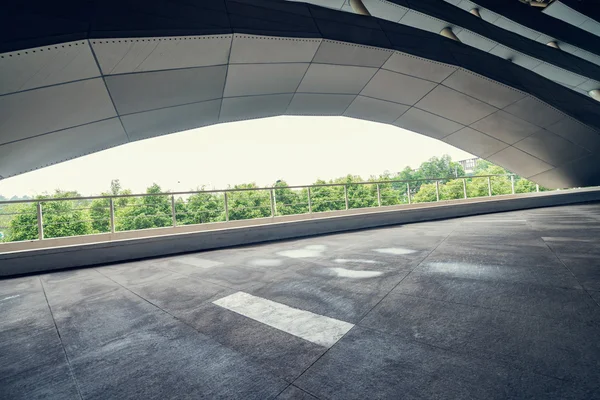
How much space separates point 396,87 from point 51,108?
1136 centimetres

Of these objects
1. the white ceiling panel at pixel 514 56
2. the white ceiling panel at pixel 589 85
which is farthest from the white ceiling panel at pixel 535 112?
the white ceiling panel at pixel 589 85

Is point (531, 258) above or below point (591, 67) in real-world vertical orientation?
below

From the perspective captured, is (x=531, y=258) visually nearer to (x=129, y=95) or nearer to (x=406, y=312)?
(x=406, y=312)

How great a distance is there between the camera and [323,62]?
9.41 metres

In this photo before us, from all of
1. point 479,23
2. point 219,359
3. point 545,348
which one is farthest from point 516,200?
point 219,359

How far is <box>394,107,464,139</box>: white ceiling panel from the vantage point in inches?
536

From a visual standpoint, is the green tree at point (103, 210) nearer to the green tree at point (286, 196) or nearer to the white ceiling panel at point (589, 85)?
the green tree at point (286, 196)

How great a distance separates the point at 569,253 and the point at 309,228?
219 inches

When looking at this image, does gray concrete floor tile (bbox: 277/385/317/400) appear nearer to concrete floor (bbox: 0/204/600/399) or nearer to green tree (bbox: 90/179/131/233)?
concrete floor (bbox: 0/204/600/399)

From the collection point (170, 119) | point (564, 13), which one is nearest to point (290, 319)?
point (170, 119)

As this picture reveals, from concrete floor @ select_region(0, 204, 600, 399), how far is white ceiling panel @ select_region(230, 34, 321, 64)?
6403 millimetres

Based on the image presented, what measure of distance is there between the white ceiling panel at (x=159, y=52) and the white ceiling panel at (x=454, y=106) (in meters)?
9.18

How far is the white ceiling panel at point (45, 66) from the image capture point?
4980 mm

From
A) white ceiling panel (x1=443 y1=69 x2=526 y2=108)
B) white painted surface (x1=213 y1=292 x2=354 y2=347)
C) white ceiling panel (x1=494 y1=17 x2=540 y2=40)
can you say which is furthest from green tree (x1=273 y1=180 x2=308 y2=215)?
white ceiling panel (x1=494 y1=17 x2=540 y2=40)
